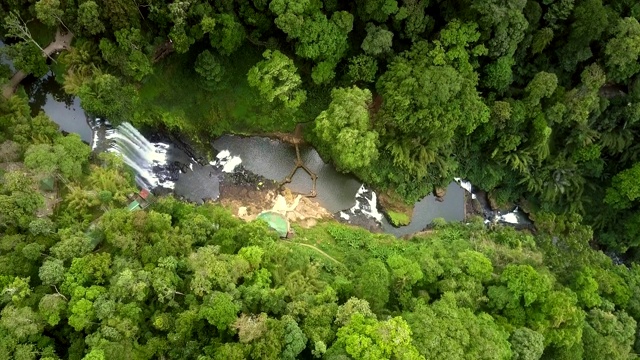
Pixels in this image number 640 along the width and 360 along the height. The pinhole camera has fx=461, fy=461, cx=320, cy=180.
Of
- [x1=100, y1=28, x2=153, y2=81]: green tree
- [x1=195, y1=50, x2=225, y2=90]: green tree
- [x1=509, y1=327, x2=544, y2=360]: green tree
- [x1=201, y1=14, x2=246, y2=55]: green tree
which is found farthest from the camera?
[x1=195, y1=50, x2=225, y2=90]: green tree

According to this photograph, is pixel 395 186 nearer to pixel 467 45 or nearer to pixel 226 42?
pixel 467 45

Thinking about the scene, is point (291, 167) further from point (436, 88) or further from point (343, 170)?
point (436, 88)

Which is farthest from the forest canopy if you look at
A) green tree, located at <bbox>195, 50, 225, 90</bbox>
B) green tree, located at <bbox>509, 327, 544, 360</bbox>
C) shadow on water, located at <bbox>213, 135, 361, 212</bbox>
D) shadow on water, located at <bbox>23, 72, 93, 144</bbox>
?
shadow on water, located at <bbox>23, 72, 93, 144</bbox>

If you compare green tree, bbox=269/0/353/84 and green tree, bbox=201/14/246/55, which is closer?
green tree, bbox=269/0/353/84

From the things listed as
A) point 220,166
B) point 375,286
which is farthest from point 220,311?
point 220,166

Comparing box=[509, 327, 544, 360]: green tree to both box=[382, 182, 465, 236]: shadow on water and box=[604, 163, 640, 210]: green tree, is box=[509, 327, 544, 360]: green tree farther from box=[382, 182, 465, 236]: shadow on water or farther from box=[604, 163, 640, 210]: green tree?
box=[604, 163, 640, 210]: green tree
